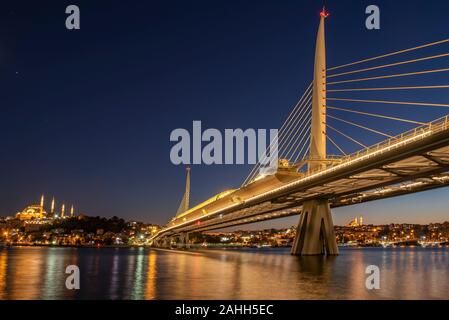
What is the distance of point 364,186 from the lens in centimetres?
5647

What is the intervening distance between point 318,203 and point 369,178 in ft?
56.7

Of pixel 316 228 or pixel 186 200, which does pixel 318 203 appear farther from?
pixel 186 200

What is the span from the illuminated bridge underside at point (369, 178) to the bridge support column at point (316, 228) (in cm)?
149

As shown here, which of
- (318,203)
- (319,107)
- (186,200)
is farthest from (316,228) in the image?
(186,200)

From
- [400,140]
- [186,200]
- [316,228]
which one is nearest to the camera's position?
[400,140]

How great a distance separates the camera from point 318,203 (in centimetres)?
6606

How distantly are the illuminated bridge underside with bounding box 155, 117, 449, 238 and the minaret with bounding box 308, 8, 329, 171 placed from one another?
2299 mm

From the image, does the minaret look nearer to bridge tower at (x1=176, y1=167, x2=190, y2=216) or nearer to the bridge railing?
the bridge railing

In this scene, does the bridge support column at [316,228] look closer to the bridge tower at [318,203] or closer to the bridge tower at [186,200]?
the bridge tower at [318,203]

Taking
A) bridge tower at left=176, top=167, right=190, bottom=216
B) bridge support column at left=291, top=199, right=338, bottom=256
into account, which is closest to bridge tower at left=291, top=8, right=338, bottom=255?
bridge support column at left=291, top=199, right=338, bottom=256

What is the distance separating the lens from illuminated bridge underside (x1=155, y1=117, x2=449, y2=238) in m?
36.2
